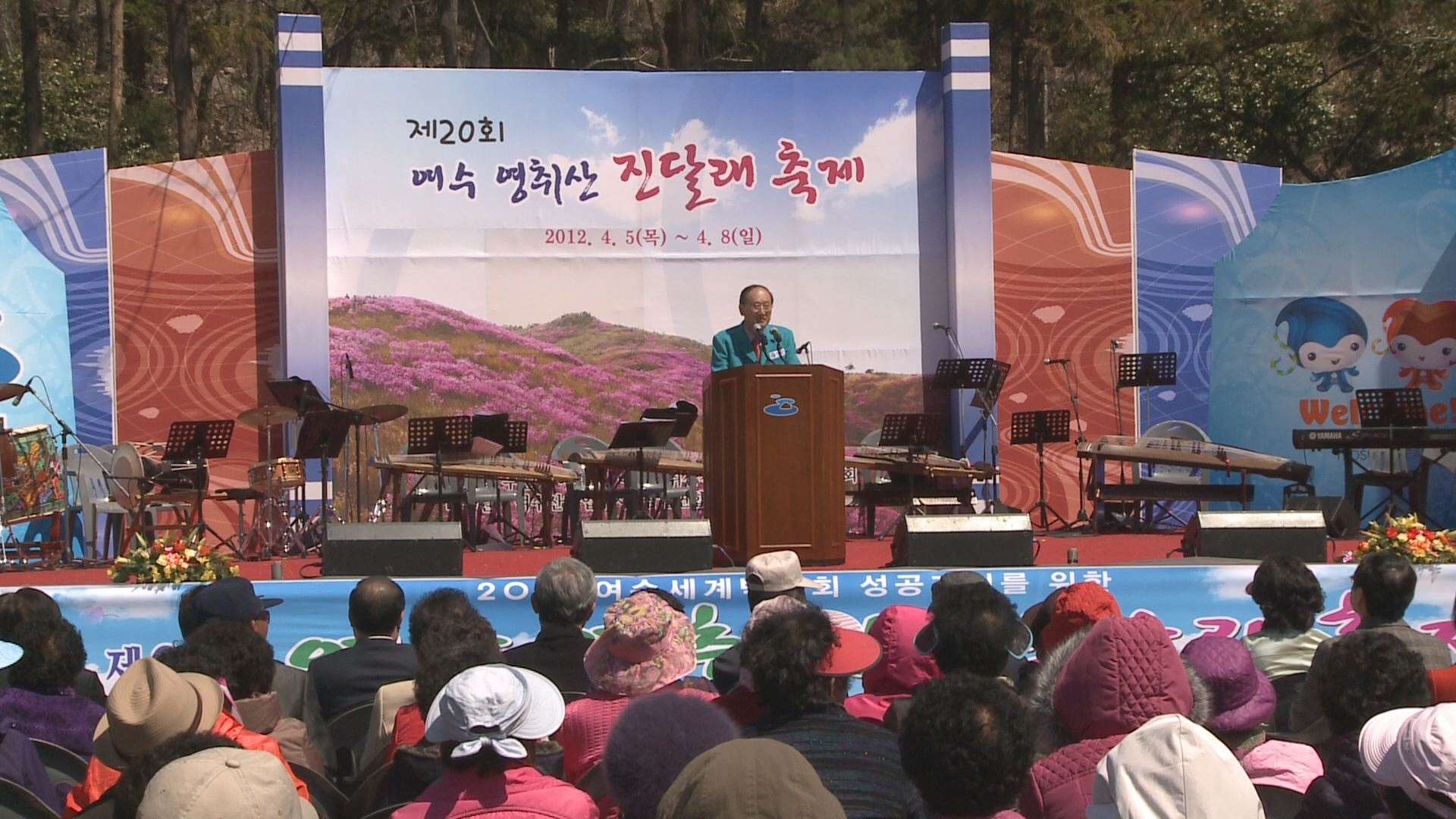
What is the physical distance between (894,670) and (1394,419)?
8650mm

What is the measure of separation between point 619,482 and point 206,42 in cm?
1368

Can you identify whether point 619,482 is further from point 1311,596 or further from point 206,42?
point 206,42

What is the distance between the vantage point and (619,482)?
13.0 metres

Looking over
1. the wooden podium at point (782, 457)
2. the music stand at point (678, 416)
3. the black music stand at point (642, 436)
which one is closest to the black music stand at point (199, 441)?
the black music stand at point (642, 436)

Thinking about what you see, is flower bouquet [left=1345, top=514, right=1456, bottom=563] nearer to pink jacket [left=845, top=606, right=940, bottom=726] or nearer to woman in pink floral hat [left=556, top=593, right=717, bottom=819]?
pink jacket [left=845, top=606, right=940, bottom=726]

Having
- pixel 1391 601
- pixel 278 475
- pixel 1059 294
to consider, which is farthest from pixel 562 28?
pixel 1391 601

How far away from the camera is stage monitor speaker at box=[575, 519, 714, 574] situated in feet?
25.4

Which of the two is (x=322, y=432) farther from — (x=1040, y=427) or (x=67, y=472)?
(x=1040, y=427)

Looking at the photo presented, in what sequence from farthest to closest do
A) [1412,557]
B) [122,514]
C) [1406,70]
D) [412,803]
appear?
[1406,70] → [122,514] → [1412,557] → [412,803]

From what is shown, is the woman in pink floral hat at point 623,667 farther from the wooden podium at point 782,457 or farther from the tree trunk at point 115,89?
the tree trunk at point 115,89

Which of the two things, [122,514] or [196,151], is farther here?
[196,151]

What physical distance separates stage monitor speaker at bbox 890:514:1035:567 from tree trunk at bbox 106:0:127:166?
17.3 m

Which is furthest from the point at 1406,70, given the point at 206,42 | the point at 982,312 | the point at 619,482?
the point at 206,42

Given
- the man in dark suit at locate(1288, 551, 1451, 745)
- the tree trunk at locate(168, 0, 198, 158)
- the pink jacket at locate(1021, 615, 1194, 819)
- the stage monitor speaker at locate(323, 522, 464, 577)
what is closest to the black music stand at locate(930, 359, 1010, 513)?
the stage monitor speaker at locate(323, 522, 464, 577)
